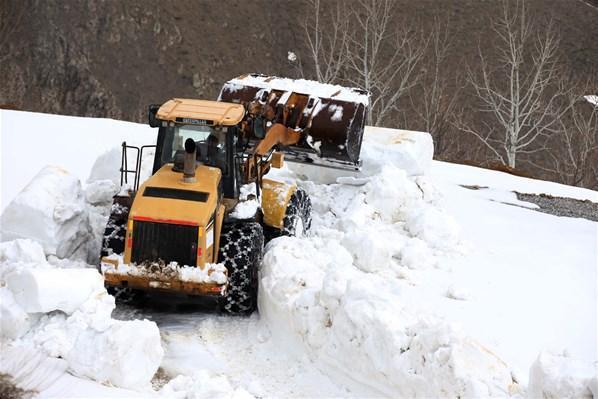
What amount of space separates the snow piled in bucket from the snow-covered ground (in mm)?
15

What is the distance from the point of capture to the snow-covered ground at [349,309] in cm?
531

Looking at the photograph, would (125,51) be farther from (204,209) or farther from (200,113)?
(204,209)

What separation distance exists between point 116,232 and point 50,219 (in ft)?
2.33

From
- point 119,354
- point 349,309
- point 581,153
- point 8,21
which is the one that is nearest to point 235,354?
point 349,309

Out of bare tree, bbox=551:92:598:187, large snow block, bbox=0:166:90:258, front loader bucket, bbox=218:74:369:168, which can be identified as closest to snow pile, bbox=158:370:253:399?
large snow block, bbox=0:166:90:258

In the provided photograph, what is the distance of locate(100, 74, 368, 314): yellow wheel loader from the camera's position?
6.66 metres

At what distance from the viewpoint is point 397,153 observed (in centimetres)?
1088

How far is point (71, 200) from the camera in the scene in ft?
25.1

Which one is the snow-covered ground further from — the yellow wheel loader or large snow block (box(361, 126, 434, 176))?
the yellow wheel loader

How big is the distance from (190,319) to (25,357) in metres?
1.99

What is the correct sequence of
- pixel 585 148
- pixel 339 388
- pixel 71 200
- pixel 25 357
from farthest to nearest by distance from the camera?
pixel 585 148
pixel 71 200
pixel 339 388
pixel 25 357

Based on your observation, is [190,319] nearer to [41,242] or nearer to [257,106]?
[41,242]

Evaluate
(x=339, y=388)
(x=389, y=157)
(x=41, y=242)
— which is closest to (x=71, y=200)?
(x=41, y=242)

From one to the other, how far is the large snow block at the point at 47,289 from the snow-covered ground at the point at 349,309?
0.01 meters
